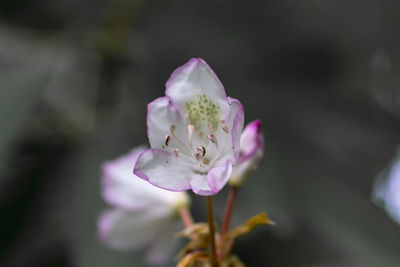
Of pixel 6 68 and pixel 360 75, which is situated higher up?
pixel 6 68

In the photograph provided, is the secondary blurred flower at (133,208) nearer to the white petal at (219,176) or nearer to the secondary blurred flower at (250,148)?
the secondary blurred flower at (250,148)

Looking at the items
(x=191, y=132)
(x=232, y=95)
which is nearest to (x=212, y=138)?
(x=191, y=132)

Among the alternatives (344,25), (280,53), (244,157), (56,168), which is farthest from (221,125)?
(344,25)

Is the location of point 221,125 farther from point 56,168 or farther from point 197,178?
point 56,168

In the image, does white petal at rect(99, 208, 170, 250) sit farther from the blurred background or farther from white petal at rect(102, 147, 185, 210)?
the blurred background

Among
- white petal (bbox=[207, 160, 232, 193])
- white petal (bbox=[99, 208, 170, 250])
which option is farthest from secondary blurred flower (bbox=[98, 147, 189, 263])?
white petal (bbox=[207, 160, 232, 193])

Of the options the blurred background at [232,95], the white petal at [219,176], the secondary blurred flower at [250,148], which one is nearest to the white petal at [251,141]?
the secondary blurred flower at [250,148]

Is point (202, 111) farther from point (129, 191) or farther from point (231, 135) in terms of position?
point (129, 191)
